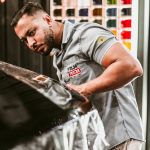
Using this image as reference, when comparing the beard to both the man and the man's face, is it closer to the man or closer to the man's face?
the man's face

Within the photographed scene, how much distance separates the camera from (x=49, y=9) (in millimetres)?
2855

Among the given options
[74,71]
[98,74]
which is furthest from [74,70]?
[98,74]

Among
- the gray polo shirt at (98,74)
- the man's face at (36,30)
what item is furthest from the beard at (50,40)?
the gray polo shirt at (98,74)

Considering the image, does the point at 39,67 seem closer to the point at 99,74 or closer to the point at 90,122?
the point at 99,74

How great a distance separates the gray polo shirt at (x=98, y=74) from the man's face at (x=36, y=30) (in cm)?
28

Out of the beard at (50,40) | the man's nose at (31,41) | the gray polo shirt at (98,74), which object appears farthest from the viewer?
the man's nose at (31,41)

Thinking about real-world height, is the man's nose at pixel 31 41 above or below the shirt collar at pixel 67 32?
below

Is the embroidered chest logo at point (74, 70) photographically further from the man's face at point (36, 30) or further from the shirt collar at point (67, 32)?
the man's face at point (36, 30)

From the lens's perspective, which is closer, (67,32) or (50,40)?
(67,32)

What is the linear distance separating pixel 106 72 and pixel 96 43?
0.57 feet

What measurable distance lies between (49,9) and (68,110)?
7.09 ft

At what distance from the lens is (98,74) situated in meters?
1.69

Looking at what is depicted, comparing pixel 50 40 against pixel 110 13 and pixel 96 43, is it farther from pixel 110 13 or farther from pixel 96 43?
pixel 110 13

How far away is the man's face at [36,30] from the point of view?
1984 millimetres
